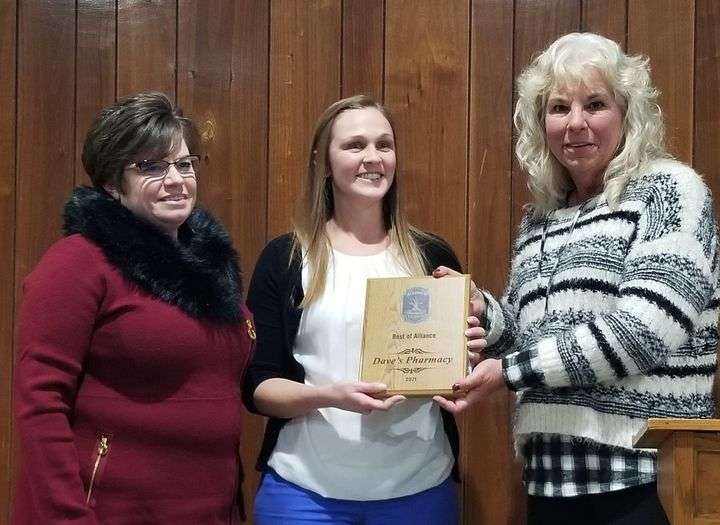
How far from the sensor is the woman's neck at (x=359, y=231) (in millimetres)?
2089

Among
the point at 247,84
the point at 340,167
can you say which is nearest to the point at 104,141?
the point at 340,167

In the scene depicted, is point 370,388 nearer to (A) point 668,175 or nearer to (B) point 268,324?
(B) point 268,324

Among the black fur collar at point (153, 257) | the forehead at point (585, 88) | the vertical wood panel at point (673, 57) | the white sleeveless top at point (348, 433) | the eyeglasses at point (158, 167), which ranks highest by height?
the vertical wood panel at point (673, 57)

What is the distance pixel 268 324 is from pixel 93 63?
93 cm

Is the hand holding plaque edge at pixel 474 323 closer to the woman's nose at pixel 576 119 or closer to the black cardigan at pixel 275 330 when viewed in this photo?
the black cardigan at pixel 275 330

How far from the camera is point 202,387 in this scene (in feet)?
5.67

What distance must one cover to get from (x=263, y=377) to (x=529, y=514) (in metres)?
0.59

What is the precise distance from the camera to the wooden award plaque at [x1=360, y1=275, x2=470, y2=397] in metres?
1.82

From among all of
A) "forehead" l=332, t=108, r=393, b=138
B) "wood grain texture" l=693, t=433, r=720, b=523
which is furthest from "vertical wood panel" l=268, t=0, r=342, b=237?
"wood grain texture" l=693, t=433, r=720, b=523

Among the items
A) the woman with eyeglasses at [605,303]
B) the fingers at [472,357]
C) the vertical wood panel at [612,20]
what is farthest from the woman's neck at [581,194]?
the vertical wood panel at [612,20]

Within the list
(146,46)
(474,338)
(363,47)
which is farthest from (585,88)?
(146,46)

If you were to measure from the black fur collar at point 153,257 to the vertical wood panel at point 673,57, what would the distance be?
1175 millimetres

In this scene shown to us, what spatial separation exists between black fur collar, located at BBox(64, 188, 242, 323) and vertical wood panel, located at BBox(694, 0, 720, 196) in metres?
1.20

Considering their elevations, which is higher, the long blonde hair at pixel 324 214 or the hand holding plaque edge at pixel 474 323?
the long blonde hair at pixel 324 214
